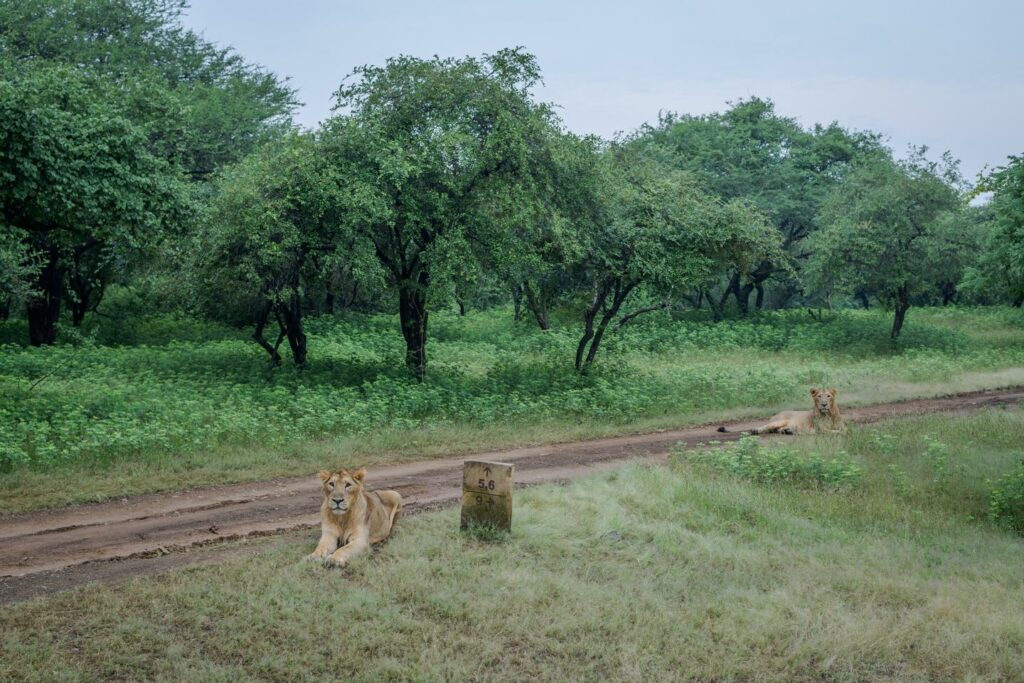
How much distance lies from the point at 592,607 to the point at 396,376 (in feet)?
43.9

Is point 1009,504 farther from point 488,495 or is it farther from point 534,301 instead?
point 534,301

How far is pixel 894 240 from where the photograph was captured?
113 ft

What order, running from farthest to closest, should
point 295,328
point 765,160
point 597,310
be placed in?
point 765,160 → point 295,328 → point 597,310

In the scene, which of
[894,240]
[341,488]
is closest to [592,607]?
[341,488]

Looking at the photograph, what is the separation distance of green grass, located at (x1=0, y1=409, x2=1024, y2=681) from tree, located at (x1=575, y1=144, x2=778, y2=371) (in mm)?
10344

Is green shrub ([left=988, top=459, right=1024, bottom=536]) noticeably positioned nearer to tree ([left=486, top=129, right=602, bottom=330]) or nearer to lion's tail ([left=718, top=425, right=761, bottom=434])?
lion's tail ([left=718, top=425, right=761, bottom=434])

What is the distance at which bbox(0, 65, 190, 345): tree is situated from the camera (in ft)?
48.1

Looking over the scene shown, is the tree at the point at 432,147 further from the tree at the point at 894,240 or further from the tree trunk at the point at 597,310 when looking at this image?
the tree at the point at 894,240

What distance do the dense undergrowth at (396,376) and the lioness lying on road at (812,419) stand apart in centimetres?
254

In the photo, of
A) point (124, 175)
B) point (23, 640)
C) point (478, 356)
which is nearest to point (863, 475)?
point (23, 640)

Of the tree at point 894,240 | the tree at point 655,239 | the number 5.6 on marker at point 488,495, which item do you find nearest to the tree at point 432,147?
the tree at point 655,239

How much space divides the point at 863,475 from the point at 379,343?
753 inches

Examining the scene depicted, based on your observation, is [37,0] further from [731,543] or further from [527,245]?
[731,543]

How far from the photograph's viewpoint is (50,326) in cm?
2950
